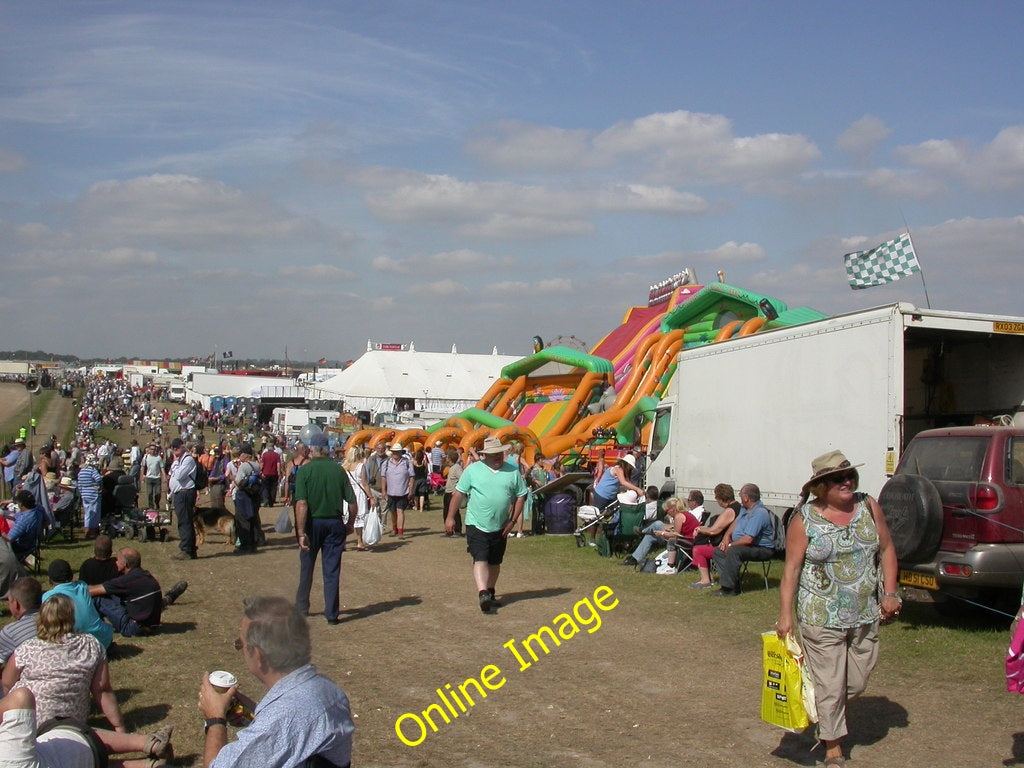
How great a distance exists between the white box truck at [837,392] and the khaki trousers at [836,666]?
172 inches

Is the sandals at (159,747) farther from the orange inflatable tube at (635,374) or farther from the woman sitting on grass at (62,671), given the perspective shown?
the orange inflatable tube at (635,374)

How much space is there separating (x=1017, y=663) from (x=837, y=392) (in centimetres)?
539

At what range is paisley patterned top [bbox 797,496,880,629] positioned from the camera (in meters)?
5.15

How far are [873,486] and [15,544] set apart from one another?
939cm

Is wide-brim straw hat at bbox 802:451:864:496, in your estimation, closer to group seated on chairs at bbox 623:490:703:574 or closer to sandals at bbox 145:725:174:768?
sandals at bbox 145:725:174:768

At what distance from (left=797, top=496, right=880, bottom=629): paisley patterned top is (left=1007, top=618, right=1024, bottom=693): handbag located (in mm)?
667

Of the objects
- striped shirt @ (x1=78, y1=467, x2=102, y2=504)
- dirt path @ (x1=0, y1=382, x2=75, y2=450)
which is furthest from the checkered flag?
dirt path @ (x1=0, y1=382, x2=75, y2=450)

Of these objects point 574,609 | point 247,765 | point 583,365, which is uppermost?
point 583,365

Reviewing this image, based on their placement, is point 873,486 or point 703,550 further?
point 703,550

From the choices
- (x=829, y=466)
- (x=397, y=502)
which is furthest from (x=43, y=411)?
(x=829, y=466)

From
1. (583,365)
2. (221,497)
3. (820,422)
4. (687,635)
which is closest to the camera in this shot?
(687,635)

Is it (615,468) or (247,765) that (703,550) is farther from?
(247,765)

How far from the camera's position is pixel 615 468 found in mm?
13719

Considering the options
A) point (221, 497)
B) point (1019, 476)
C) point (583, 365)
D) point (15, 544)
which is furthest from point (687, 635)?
point (583, 365)
